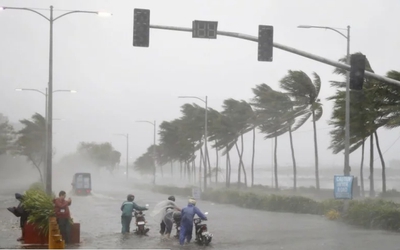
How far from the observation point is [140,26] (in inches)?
715

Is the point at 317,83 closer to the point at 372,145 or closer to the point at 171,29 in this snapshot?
the point at 372,145

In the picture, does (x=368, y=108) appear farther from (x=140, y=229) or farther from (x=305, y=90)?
(x=140, y=229)

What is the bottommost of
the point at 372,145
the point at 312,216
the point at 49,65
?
the point at 312,216

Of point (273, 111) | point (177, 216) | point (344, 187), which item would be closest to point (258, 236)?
point (177, 216)

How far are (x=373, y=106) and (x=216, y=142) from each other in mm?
33197

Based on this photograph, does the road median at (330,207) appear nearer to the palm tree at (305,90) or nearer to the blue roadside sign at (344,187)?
the blue roadside sign at (344,187)

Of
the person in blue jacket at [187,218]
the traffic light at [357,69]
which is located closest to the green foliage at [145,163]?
the person in blue jacket at [187,218]

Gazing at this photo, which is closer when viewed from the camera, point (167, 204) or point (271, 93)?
point (167, 204)

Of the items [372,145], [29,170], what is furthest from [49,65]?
[29,170]

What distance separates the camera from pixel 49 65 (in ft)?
98.5

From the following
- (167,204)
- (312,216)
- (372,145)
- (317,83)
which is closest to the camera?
(167,204)

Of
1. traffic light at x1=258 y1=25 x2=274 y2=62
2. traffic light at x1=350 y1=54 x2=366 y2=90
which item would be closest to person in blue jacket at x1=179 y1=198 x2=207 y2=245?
traffic light at x1=258 y1=25 x2=274 y2=62

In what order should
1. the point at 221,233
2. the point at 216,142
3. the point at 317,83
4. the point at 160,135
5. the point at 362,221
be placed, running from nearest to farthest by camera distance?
the point at 221,233, the point at 362,221, the point at 317,83, the point at 216,142, the point at 160,135

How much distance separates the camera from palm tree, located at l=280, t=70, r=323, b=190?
49312mm
